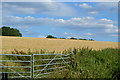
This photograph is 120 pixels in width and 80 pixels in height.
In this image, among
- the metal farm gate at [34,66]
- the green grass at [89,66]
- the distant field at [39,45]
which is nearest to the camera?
the green grass at [89,66]

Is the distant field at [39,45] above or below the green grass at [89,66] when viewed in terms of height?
above

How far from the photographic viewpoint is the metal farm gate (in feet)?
42.3

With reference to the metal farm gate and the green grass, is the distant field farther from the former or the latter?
the metal farm gate

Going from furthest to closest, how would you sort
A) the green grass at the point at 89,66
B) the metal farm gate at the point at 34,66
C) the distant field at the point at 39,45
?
the distant field at the point at 39,45 → the metal farm gate at the point at 34,66 → the green grass at the point at 89,66

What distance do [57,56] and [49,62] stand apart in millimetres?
1243

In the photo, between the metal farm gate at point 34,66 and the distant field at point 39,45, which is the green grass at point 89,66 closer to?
the metal farm gate at point 34,66

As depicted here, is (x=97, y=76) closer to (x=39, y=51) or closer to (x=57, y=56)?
(x=57, y=56)

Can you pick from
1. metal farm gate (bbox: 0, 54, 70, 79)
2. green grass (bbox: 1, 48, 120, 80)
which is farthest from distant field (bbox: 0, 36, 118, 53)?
metal farm gate (bbox: 0, 54, 70, 79)

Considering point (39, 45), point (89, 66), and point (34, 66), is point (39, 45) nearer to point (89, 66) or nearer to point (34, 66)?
point (34, 66)

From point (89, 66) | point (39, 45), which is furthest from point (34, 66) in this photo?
point (39, 45)

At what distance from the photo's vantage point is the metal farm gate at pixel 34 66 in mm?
12898

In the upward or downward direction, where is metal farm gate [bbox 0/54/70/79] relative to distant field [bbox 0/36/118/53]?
downward

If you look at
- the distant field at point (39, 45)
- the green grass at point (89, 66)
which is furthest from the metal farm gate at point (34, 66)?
the distant field at point (39, 45)

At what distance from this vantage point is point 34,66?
546 inches
